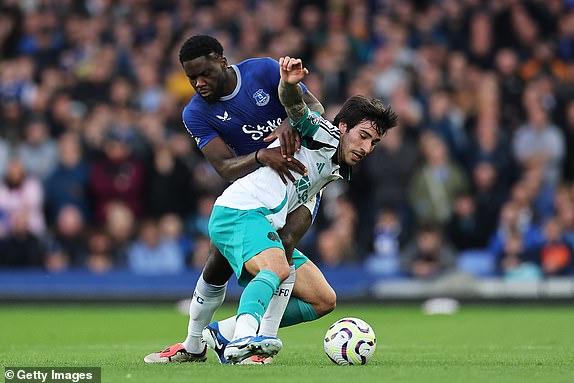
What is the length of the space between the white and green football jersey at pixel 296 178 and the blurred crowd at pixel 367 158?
9.10 m

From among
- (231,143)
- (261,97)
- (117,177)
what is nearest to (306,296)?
(231,143)

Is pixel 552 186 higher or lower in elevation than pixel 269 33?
lower

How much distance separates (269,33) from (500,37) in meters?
3.78

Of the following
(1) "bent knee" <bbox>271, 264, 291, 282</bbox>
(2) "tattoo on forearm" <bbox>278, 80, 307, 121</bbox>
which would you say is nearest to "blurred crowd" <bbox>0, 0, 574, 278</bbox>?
(2) "tattoo on forearm" <bbox>278, 80, 307, 121</bbox>

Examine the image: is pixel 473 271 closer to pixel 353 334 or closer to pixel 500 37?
pixel 500 37

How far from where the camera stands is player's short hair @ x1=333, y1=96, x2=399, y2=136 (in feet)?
29.1

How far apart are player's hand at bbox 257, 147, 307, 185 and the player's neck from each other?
837mm

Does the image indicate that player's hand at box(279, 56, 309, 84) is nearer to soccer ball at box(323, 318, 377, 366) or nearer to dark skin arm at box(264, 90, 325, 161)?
dark skin arm at box(264, 90, 325, 161)

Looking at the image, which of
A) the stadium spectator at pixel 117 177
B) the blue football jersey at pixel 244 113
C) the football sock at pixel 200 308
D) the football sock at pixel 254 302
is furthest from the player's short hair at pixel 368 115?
the stadium spectator at pixel 117 177

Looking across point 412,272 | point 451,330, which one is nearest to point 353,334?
point 451,330

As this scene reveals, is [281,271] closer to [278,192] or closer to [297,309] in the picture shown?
[278,192]

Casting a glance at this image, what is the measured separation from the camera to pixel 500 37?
20281mm

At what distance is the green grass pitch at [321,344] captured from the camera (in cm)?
771

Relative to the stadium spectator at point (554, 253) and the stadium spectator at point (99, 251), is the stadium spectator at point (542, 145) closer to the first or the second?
the stadium spectator at point (554, 253)
